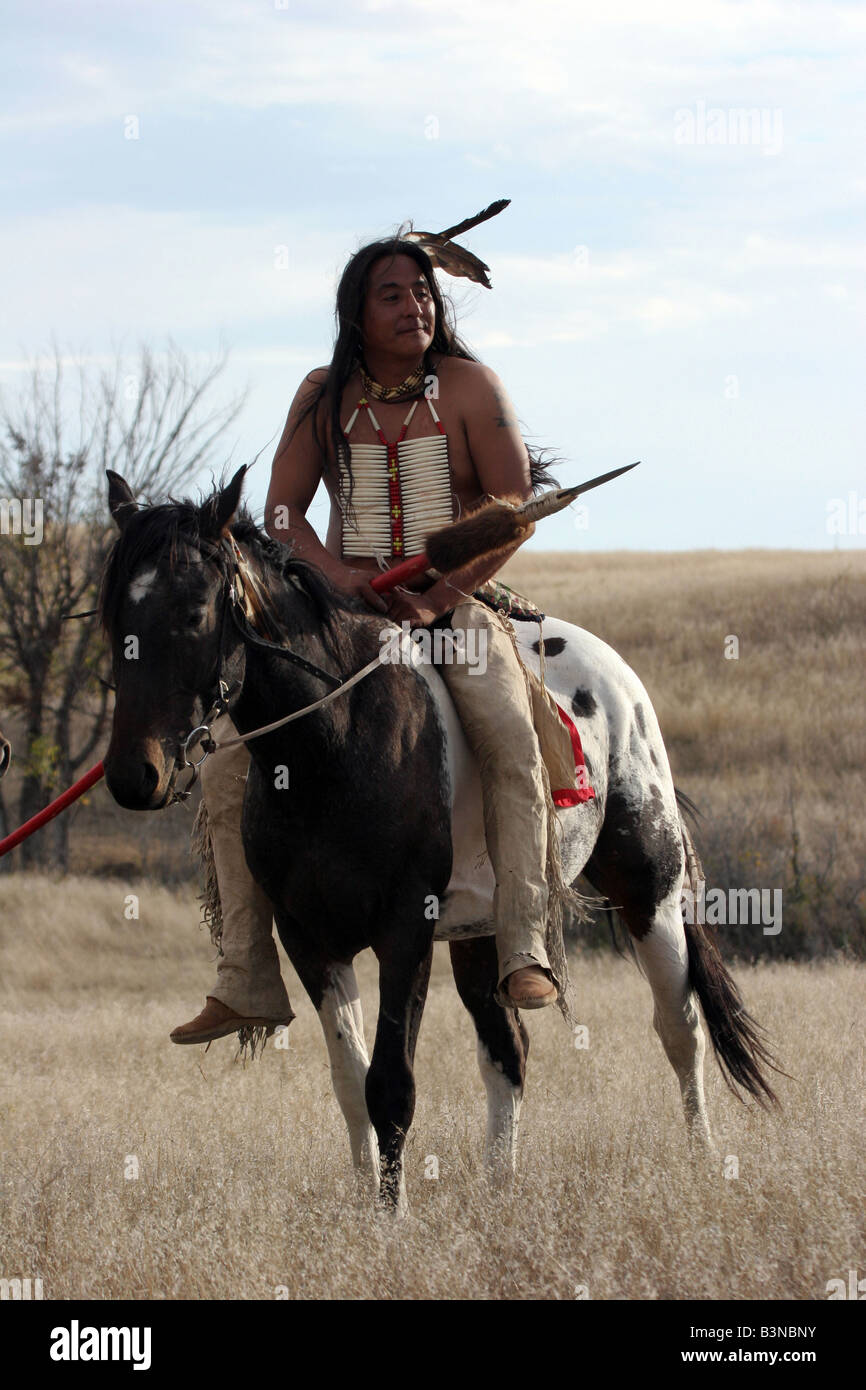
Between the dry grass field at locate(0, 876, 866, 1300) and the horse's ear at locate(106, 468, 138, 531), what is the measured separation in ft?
7.53

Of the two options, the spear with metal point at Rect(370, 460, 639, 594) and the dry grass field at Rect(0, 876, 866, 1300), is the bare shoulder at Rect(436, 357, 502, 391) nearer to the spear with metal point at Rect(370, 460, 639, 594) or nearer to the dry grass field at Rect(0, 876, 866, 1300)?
the spear with metal point at Rect(370, 460, 639, 594)

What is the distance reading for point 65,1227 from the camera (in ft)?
16.5

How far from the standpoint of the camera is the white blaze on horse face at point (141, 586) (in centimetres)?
429

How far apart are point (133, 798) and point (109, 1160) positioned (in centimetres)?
276

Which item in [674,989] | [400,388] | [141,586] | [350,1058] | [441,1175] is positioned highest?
[400,388]

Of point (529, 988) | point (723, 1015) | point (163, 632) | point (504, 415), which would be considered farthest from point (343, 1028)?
point (504, 415)

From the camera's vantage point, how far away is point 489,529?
5121 mm

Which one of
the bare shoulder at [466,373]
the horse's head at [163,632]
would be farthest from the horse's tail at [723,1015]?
the horse's head at [163,632]

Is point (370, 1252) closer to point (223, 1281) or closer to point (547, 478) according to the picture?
point (223, 1281)

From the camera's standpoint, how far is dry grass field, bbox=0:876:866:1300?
172 inches

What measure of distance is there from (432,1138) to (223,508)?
326 cm

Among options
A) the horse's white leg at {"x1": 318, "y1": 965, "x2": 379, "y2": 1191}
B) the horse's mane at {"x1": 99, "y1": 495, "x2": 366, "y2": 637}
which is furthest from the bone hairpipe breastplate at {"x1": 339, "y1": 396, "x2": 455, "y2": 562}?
the horse's white leg at {"x1": 318, "y1": 965, "x2": 379, "y2": 1191}

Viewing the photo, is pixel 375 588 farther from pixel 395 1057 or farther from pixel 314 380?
pixel 395 1057

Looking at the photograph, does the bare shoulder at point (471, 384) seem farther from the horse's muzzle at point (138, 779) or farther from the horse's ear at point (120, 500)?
the horse's muzzle at point (138, 779)
